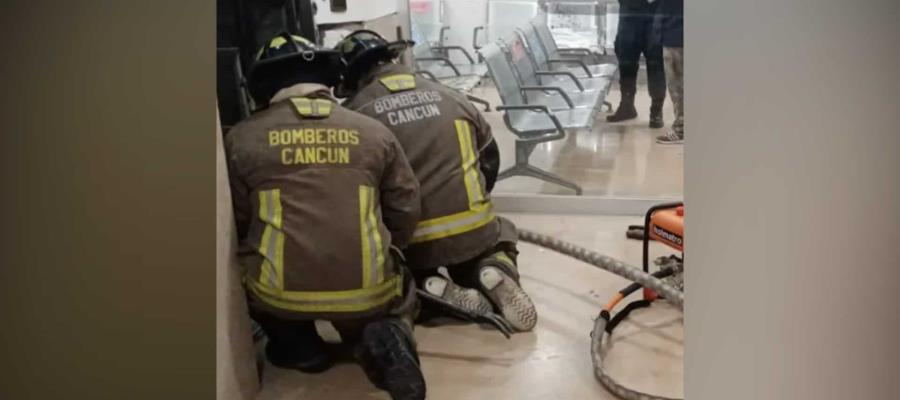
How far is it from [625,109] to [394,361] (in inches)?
133

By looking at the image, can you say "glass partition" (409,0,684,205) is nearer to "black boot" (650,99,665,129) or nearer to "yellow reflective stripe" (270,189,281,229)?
"black boot" (650,99,665,129)

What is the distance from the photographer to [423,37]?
5.77m

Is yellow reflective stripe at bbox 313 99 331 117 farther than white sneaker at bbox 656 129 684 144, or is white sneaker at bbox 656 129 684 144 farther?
white sneaker at bbox 656 129 684 144

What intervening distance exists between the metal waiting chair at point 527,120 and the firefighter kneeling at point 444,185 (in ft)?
5.24

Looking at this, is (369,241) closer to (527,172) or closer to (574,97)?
(527,172)

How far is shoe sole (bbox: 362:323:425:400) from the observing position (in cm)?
252

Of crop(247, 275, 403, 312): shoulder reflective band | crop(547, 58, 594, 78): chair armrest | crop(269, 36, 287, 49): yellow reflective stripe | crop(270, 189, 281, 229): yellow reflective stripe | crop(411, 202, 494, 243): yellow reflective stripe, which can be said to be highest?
crop(269, 36, 287, 49): yellow reflective stripe

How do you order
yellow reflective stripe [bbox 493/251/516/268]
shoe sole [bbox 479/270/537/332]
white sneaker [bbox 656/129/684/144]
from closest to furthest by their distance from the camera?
1. shoe sole [bbox 479/270/537/332]
2. yellow reflective stripe [bbox 493/251/516/268]
3. white sneaker [bbox 656/129/684/144]
